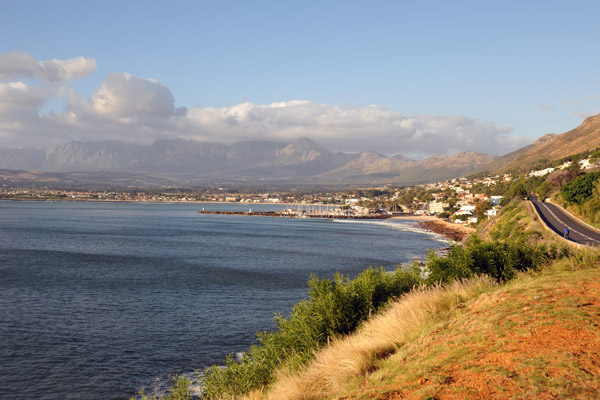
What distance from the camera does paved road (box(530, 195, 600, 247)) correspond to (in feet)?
116

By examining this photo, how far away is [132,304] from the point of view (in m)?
31.7

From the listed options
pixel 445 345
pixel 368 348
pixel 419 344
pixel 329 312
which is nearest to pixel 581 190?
pixel 329 312

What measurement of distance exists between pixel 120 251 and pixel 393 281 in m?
50.4

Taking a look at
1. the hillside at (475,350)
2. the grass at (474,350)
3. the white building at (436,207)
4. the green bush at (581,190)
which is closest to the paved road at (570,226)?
the green bush at (581,190)

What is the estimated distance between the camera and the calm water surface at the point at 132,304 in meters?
19.9

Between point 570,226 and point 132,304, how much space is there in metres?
39.7

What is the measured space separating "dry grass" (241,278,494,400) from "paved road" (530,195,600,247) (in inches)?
969

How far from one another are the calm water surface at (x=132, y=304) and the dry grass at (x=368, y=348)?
10.6 m

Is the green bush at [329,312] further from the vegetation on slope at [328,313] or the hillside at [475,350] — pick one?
the hillside at [475,350]

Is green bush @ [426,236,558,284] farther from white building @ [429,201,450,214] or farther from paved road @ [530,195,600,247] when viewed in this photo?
white building @ [429,201,450,214]

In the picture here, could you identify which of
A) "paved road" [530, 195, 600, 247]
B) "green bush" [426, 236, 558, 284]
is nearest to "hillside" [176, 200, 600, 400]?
"green bush" [426, 236, 558, 284]

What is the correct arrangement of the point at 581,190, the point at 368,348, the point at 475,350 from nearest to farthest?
the point at 475,350 → the point at 368,348 → the point at 581,190

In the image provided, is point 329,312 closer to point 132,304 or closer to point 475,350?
point 475,350

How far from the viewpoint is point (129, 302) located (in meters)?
32.2
